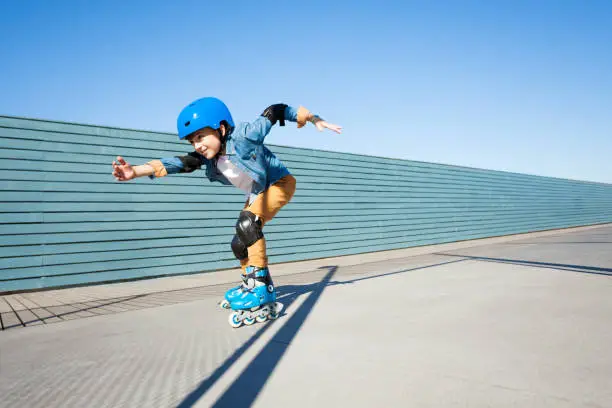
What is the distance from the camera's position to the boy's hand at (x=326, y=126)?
97.3 inches

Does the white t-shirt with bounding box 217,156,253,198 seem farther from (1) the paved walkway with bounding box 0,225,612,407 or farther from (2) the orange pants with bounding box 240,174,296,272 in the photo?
(1) the paved walkway with bounding box 0,225,612,407

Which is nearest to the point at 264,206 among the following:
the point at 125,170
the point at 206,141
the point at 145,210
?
the point at 206,141

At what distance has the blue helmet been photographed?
249cm

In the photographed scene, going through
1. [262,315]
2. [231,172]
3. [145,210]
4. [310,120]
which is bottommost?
[262,315]

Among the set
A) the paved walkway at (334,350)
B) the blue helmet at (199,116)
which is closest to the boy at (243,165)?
the blue helmet at (199,116)

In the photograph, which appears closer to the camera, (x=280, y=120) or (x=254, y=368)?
(x=254, y=368)

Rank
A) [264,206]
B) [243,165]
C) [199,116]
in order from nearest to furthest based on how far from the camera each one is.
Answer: [199,116] < [243,165] < [264,206]

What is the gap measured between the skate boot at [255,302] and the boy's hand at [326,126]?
3.55 ft

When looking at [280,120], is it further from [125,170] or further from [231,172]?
[125,170]

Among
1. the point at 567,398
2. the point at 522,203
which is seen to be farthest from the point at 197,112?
the point at 522,203

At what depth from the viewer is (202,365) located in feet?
5.83

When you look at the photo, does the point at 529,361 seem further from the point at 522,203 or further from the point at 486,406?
the point at 522,203

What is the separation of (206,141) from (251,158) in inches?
13.1

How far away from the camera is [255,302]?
8.48ft
